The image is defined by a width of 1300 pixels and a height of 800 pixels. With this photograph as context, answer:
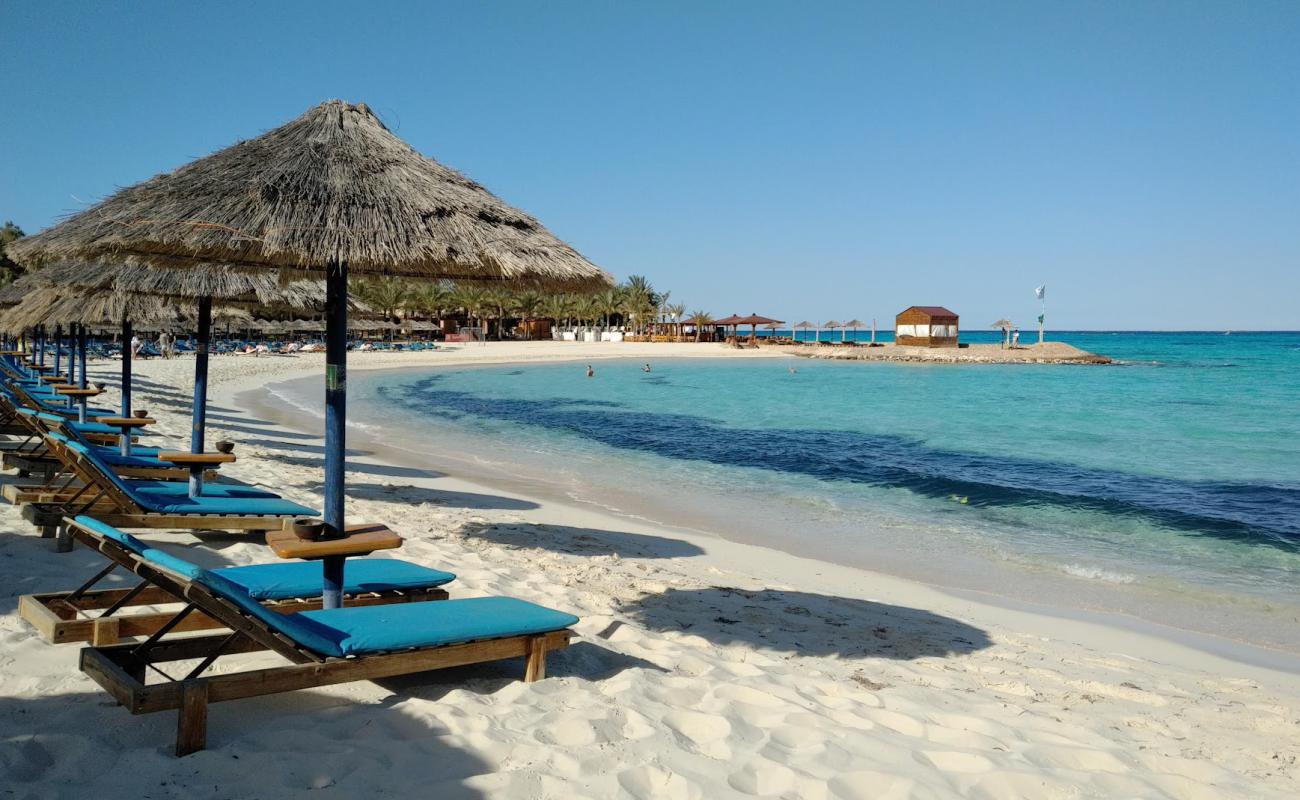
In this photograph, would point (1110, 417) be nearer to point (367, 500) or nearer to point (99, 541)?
point (367, 500)

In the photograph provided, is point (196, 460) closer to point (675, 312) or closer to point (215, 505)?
point (215, 505)

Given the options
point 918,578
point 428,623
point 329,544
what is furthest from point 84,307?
point 918,578

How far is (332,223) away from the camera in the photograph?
3916 millimetres

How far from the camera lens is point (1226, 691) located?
4.52 meters

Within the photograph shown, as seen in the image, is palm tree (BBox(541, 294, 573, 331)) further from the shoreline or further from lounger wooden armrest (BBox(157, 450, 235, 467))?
lounger wooden armrest (BBox(157, 450, 235, 467))

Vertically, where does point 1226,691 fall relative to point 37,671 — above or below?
below

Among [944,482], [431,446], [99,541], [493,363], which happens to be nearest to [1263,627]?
[944,482]

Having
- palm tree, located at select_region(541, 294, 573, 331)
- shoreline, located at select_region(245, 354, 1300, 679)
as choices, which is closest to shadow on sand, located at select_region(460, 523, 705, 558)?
shoreline, located at select_region(245, 354, 1300, 679)

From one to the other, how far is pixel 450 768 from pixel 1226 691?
4139mm

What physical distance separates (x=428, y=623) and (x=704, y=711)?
115 centimetres

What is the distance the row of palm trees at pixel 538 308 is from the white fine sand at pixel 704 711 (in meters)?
58.1

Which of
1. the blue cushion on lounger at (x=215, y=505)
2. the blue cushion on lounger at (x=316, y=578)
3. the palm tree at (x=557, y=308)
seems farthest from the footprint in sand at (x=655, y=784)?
the palm tree at (x=557, y=308)

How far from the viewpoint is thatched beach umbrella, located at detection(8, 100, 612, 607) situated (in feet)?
12.7

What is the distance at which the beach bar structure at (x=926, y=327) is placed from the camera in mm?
64188
